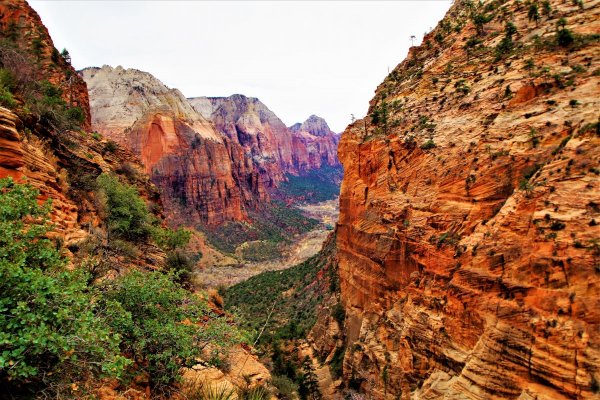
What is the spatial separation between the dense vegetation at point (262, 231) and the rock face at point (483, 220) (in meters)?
73.7

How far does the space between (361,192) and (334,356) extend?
14440 millimetres

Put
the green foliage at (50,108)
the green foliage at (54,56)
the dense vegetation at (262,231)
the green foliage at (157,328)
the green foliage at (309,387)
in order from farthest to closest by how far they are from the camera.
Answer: the dense vegetation at (262,231) → the green foliage at (54,56) → the green foliage at (309,387) → the green foliage at (50,108) → the green foliage at (157,328)

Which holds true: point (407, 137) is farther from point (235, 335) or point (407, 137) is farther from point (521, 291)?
point (235, 335)

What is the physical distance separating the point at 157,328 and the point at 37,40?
3437 cm

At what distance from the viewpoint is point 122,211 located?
20.8 metres

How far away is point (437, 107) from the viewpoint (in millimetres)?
26453

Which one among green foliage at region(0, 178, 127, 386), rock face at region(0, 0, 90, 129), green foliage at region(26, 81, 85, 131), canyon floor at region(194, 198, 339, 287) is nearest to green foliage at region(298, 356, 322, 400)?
green foliage at region(0, 178, 127, 386)

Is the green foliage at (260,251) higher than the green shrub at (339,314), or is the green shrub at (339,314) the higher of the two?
the green shrub at (339,314)

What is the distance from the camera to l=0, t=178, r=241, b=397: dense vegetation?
5.41 m

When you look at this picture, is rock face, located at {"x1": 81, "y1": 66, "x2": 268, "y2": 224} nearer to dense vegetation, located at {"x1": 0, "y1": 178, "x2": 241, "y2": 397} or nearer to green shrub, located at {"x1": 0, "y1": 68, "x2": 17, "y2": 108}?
green shrub, located at {"x1": 0, "y1": 68, "x2": 17, "y2": 108}

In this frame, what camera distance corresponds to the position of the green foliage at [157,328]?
344 inches

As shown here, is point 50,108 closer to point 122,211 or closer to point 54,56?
point 122,211

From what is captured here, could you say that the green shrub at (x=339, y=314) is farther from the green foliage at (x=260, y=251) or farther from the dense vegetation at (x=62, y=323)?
the green foliage at (x=260, y=251)

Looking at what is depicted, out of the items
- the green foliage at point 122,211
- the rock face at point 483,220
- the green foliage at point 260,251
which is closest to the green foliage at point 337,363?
the rock face at point 483,220
